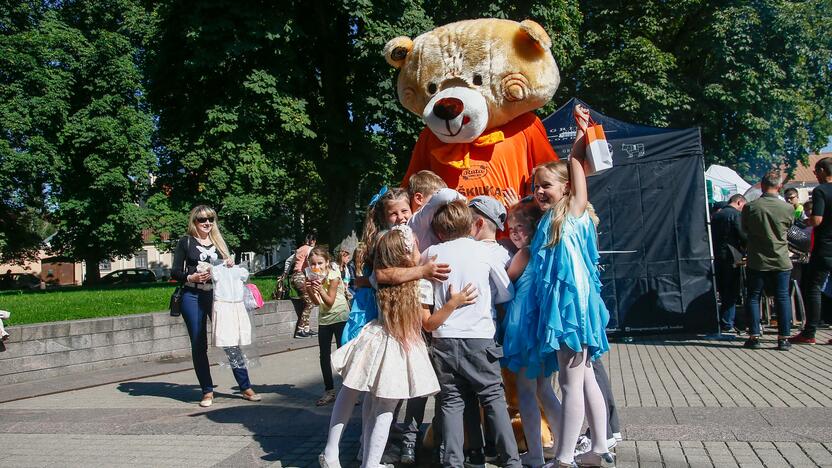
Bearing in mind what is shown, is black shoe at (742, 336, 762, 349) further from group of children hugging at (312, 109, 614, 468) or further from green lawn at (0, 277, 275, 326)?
green lawn at (0, 277, 275, 326)

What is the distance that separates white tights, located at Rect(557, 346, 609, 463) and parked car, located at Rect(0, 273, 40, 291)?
44.4 meters

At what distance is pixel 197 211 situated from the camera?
6875 mm

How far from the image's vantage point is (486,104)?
5234mm

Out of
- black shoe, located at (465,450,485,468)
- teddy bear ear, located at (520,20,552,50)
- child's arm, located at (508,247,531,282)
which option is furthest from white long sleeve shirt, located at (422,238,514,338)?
teddy bear ear, located at (520,20,552,50)

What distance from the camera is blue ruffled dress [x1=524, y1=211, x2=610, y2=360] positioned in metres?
3.82

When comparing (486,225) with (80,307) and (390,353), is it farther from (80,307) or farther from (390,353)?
(80,307)

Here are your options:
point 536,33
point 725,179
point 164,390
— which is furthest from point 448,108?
point 725,179

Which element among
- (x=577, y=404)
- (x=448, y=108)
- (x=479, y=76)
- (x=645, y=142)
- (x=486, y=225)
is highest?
(x=645, y=142)

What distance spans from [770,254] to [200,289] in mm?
6400

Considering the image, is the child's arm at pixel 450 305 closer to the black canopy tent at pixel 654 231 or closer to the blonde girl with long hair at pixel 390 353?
the blonde girl with long hair at pixel 390 353

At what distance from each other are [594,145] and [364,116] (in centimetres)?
1254

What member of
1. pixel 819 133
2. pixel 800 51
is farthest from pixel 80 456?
pixel 819 133

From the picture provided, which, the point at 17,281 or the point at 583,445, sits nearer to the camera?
the point at 583,445

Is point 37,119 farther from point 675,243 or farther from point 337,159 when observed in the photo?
point 675,243
